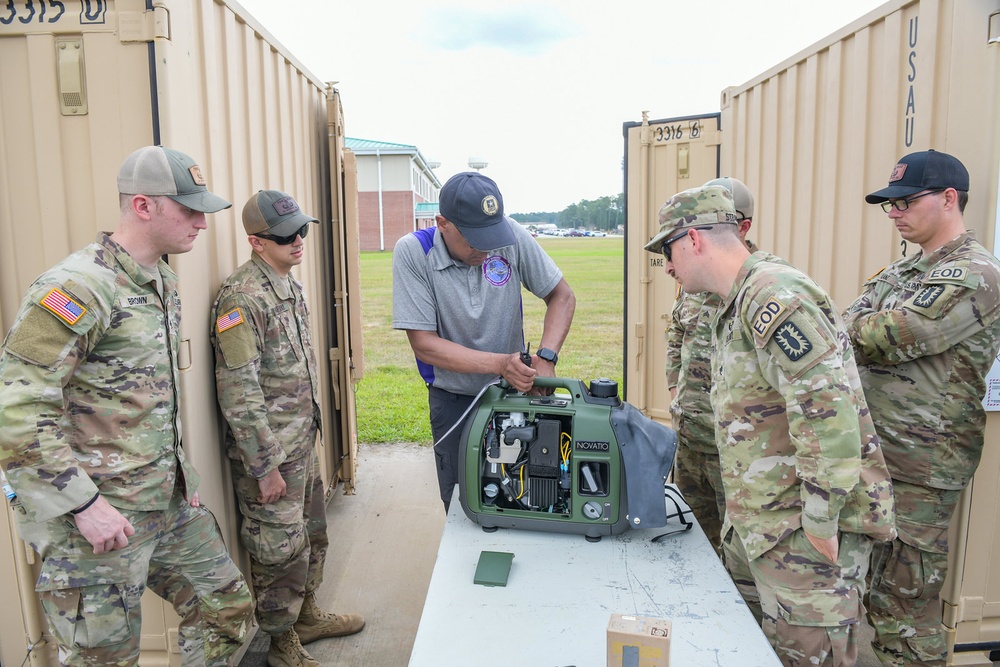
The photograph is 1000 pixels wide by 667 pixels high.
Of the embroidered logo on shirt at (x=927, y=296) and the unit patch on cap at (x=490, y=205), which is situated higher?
the unit patch on cap at (x=490, y=205)

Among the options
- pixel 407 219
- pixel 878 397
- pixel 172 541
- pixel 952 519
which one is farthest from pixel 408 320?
pixel 407 219

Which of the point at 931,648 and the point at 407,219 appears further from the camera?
the point at 407,219

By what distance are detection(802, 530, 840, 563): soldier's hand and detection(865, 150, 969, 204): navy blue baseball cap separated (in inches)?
54.7

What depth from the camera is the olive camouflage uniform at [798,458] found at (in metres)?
1.70

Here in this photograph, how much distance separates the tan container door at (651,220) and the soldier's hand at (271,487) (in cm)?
329

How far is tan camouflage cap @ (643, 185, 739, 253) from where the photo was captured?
1.90 metres

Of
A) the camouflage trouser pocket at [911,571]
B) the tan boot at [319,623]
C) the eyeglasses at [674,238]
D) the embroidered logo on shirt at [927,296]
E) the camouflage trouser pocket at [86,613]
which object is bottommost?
the tan boot at [319,623]

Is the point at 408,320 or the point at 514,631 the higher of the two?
the point at 408,320

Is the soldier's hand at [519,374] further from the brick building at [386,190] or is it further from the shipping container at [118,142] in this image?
the brick building at [386,190]

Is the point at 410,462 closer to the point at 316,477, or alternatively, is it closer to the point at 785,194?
the point at 316,477

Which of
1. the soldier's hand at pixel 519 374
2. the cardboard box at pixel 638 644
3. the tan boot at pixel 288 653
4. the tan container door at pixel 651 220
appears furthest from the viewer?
the tan container door at pixel 651 220

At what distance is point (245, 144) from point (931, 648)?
3470mm

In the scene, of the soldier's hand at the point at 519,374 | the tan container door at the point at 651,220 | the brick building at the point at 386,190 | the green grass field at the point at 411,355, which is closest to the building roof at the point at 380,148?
the brick building at the point at 386,190

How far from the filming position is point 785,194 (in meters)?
3.96
